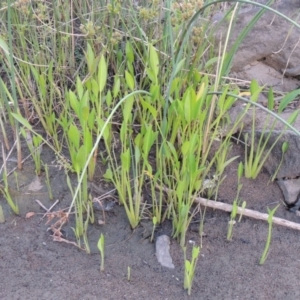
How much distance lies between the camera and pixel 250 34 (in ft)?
6.21

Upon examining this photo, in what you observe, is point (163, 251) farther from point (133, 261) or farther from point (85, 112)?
point (85, 112)

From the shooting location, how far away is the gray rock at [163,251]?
→ 1.30 meters

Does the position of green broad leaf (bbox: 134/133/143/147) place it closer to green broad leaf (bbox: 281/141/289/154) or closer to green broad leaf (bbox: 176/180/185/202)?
green broad leaf (bbox: 176/180/185/202)

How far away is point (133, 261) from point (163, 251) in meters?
0.08

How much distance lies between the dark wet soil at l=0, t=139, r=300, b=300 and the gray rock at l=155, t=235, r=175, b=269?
0.01m

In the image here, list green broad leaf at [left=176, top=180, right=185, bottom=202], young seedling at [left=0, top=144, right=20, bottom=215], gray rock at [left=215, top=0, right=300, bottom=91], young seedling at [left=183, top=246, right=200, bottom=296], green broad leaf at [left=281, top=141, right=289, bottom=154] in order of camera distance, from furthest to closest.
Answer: gray rock at [left=215, top=0, right=300, bottom=91] < green broad leaf at [left=281, top=141, right=289, bottom=154] < young seedling at [left=0, top=144, right=20, bottom=215] < green broad leaf at [left=176, top=180, right=185, bottom=202] < young seedling at [left=183, top=246, right=200, bottom=296]

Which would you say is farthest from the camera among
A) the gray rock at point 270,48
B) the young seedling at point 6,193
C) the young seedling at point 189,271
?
the gray rock at point 270,48

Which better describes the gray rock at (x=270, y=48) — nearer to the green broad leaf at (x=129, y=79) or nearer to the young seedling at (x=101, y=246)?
the green broad leaf at (x=129, y=79)

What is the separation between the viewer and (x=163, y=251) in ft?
4.34

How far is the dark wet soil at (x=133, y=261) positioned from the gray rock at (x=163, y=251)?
13mm

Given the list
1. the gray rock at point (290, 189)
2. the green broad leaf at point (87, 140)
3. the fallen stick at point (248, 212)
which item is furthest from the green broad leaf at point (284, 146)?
the green broad leaf at point (87, 140)

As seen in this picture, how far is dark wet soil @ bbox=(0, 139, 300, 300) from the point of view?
122 cm

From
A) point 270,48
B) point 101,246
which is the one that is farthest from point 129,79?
point 270,48

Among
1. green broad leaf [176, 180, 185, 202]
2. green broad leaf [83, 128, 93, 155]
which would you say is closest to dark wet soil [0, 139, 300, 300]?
green broad leaf [176, 180, 185, 202]
